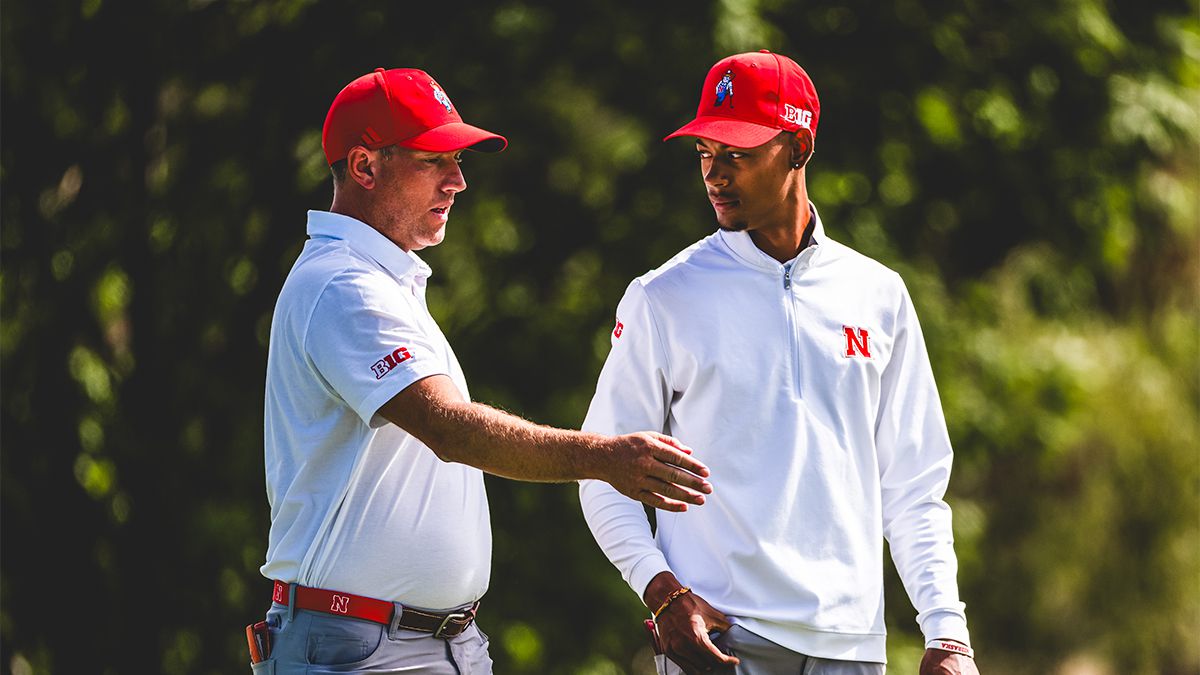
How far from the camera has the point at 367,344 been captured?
3619 millimetres

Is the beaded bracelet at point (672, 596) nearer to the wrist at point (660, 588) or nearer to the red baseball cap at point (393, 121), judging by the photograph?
the wrist at point (660, 588)

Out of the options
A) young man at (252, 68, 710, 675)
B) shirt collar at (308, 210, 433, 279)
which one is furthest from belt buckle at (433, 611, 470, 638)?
shirt collar at (308, 210, 433, 279)

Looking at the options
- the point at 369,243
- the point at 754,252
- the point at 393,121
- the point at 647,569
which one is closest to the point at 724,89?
the point at 754,252

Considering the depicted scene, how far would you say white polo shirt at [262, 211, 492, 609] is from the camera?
365cm

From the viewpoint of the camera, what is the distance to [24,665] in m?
9.55

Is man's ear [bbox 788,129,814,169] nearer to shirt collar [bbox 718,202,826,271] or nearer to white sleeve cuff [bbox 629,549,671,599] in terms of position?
shirt collar [bbox 718,202,826,271]

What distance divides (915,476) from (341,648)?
140 centimetres

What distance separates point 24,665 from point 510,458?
690cm

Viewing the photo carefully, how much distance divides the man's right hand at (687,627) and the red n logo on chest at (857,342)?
2.21ft

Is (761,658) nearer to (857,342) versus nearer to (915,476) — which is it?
(915,476)

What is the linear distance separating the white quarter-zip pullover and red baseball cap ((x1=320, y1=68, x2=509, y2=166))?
0.55 m

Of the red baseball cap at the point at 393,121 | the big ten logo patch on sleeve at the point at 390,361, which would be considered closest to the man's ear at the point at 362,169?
the red baseball cap at the point at 393,121

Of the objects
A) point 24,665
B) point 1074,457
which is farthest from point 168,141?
point 1074,457

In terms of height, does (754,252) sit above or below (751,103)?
below
